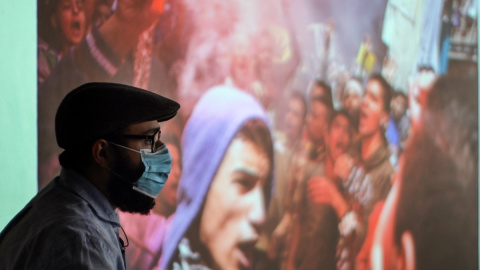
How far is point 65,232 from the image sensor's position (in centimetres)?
149

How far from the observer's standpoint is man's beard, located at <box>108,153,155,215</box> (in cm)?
183

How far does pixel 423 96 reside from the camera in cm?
445

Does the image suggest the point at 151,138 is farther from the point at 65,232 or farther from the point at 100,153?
the point at 65,232

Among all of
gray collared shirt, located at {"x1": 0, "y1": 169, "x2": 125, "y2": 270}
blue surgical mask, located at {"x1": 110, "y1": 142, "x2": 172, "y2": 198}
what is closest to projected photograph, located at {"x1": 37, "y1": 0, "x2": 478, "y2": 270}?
blue surgical mask, located at {"x1": 110, "y1": 142, "x2": 172, "y2": 198}

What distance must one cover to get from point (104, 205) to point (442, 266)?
3.41m

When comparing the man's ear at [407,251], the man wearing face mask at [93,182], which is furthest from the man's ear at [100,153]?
the man's ear at [407,251]

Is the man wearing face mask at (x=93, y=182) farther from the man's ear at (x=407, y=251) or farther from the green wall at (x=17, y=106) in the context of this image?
the man's ear at (x=407, y=251)

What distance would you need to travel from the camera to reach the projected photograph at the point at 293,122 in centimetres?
312

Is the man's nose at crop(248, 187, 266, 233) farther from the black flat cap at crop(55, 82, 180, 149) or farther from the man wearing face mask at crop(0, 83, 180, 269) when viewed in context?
the black flat cap at crop(55, 82, 180, 149)

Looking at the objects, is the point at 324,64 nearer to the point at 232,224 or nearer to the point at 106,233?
the point at 232,224

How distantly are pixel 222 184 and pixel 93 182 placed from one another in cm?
169

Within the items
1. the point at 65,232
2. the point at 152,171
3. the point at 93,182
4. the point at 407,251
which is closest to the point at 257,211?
the point at 407,251

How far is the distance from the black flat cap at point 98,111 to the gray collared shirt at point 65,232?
12cm

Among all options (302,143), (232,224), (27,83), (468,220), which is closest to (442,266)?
(468,220)
